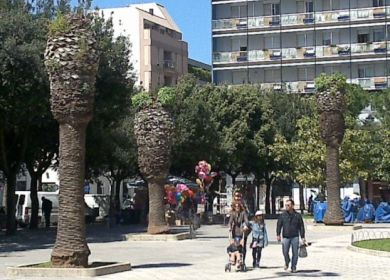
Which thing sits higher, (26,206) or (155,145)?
(155,145)

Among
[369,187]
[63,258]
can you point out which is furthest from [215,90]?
[63,258]

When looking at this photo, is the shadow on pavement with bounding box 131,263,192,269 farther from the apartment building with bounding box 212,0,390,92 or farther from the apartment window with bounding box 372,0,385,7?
the apartment window with bounding box 372,0,385,7

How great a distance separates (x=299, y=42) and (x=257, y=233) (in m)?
56.6

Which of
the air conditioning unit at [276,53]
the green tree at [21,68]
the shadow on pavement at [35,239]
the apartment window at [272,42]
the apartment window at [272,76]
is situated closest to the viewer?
the shadow on pavement at [35,239]

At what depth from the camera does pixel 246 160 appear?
49.4 m

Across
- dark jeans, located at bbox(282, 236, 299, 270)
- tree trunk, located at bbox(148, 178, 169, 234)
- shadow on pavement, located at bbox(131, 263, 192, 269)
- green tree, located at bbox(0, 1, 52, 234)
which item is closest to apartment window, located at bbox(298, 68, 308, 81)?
green tree, located at bbox(0, 1, 52, 234)

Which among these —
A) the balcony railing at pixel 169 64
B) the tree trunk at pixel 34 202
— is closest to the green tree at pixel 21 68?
the tree trunk at pixel 34 202

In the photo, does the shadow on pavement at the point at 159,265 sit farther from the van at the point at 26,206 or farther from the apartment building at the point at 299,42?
the apartment building at the point at 299,42

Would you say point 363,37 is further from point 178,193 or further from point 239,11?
point 178,193

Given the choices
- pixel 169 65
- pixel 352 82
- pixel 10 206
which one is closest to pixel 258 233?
pixel 10 206

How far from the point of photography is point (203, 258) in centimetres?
2058

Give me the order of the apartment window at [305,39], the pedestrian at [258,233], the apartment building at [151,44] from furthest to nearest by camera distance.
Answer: the apartment building at [151,44]
the apartment window at [305,39]
the pedestrian at [258,233]

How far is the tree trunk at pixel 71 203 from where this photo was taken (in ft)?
52.7

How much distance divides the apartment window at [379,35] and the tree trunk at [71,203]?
184 ft
